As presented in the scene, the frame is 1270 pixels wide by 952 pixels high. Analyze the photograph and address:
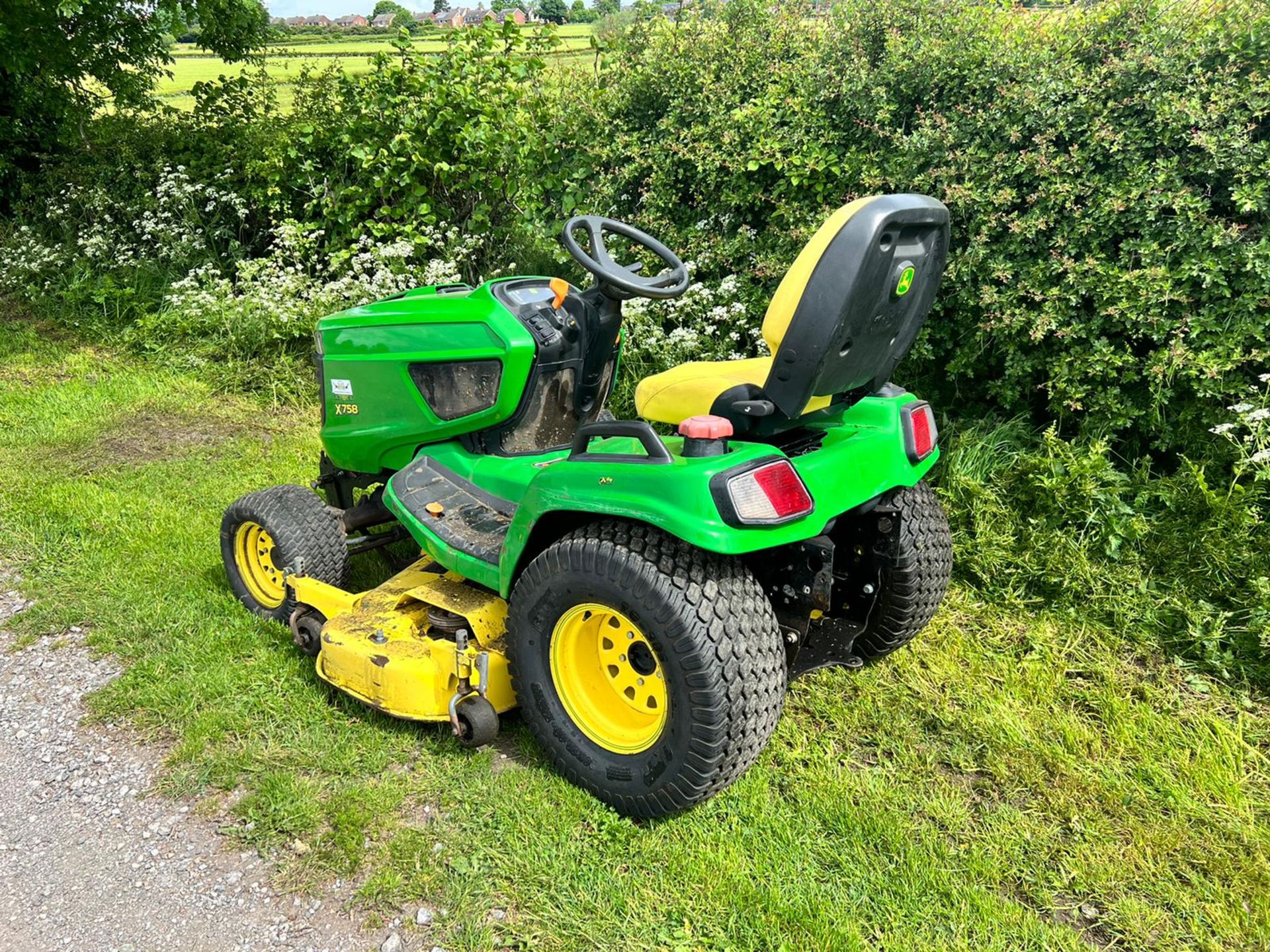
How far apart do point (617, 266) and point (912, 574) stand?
1.50m

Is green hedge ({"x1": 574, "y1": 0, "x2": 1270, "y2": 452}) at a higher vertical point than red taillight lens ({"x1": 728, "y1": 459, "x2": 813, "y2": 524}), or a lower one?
higher

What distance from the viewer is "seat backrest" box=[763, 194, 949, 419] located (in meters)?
2.27

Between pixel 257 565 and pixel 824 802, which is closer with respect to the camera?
pixel 824 802

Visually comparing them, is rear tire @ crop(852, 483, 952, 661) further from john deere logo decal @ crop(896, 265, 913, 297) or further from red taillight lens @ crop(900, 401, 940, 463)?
john deere logo decal @ crop(896, 265, 913, 297)

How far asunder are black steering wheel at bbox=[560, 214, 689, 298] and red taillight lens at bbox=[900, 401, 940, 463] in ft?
2.91

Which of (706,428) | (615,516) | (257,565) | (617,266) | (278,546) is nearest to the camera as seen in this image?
(706,428)

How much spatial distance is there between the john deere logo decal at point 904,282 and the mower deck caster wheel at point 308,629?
7.59 feet

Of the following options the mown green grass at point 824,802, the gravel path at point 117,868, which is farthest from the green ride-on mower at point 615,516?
the gravel path at point 117,868

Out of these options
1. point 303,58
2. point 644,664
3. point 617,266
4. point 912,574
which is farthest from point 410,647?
point 303,58

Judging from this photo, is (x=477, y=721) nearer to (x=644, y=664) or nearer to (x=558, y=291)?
(x=644, y=664)

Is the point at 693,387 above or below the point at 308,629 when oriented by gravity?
above

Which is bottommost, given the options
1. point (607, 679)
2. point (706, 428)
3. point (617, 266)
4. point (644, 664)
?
point (607, 679)

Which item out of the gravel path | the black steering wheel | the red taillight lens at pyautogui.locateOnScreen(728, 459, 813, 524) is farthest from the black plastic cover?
the gravel path

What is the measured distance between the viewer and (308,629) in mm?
3371
